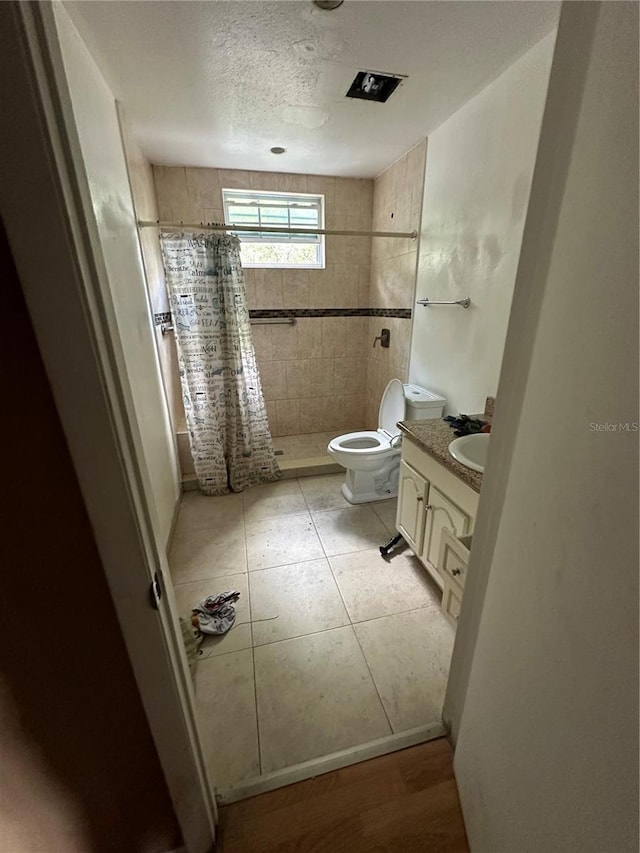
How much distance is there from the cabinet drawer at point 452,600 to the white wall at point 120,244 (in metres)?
1.17

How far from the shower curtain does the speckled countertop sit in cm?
132

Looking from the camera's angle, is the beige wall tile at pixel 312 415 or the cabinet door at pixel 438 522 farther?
the beige wall tile at pixel 312 415

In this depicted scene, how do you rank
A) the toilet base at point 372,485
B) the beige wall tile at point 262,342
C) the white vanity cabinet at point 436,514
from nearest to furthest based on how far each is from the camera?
the white vanity cabinet at point 436,514, the toilet base at point 372,485, the beige wall tile at point 262,342

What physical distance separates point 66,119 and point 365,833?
1696mm

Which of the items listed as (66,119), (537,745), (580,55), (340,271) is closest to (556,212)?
(580,55)

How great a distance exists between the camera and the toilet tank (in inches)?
87.5

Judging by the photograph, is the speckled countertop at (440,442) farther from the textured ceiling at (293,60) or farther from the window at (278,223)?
the window at (278,223)

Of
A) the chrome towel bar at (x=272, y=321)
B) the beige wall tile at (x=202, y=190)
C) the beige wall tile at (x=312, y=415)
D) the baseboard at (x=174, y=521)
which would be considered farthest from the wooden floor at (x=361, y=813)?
the beige wall tile at (x=202, y=190)

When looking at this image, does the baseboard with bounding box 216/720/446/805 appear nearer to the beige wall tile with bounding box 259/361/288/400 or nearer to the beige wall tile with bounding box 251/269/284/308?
the beige wall tile with bounding box 259/361/288/400

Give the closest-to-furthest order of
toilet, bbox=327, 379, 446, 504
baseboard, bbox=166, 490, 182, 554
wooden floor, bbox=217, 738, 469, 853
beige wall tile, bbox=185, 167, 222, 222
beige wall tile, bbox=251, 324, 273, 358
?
wooden floor, bbox=217, 738, 469, 853
baseboard, bbox=166, 490, 182, 554
toilet, bbox=327, 379, 446, 504
beige wall tile, bbox=185, 167, 222, 222
beige wall tile, bbox=251, 324, 273, 358

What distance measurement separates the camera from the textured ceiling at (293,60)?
1.26 m

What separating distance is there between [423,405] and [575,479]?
1695mm

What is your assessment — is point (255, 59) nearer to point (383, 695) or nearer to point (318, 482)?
point (318, 482)

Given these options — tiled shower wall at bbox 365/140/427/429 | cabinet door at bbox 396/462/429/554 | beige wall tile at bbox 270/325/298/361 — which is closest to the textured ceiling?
tiled shower wall at bbox 365/140/427/429
